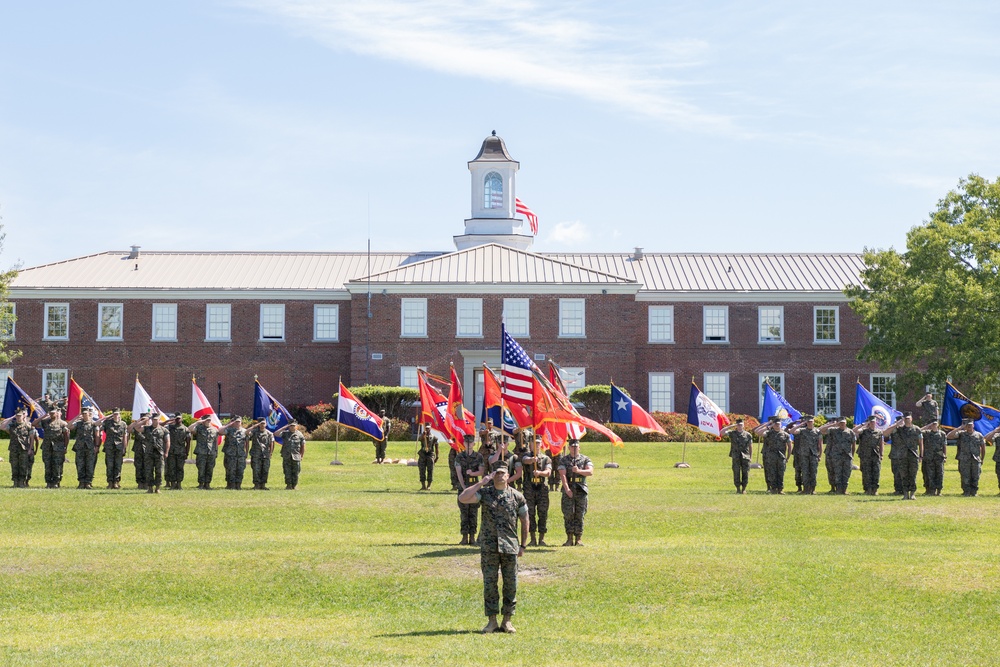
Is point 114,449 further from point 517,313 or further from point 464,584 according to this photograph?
point 517,313

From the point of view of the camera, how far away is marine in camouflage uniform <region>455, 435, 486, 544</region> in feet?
69.7

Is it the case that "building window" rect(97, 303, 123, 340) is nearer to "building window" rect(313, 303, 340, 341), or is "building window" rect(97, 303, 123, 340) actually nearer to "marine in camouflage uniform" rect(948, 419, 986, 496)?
"building window" rect(313, 303, 340, 341)

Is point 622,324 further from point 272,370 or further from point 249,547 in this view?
point 249,547

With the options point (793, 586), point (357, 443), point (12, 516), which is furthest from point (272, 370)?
point (793, 586)

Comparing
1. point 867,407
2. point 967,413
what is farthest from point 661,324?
point 967,413

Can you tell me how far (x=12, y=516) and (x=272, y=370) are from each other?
32.0m

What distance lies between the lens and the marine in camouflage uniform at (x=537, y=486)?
68.5 feet

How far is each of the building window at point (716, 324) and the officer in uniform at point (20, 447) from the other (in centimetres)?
3263

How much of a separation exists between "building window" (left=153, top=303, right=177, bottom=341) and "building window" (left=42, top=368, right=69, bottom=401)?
13.0 ft

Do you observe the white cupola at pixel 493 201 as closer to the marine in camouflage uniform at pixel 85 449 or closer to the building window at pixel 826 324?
the building window at pixel 826 324

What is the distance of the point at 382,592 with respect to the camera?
1817 centimetres

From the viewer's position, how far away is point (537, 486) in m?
21.3

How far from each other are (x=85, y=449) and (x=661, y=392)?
30.8m

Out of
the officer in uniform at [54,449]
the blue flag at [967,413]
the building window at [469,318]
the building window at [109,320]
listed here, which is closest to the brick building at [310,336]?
the building window at [109,320]
